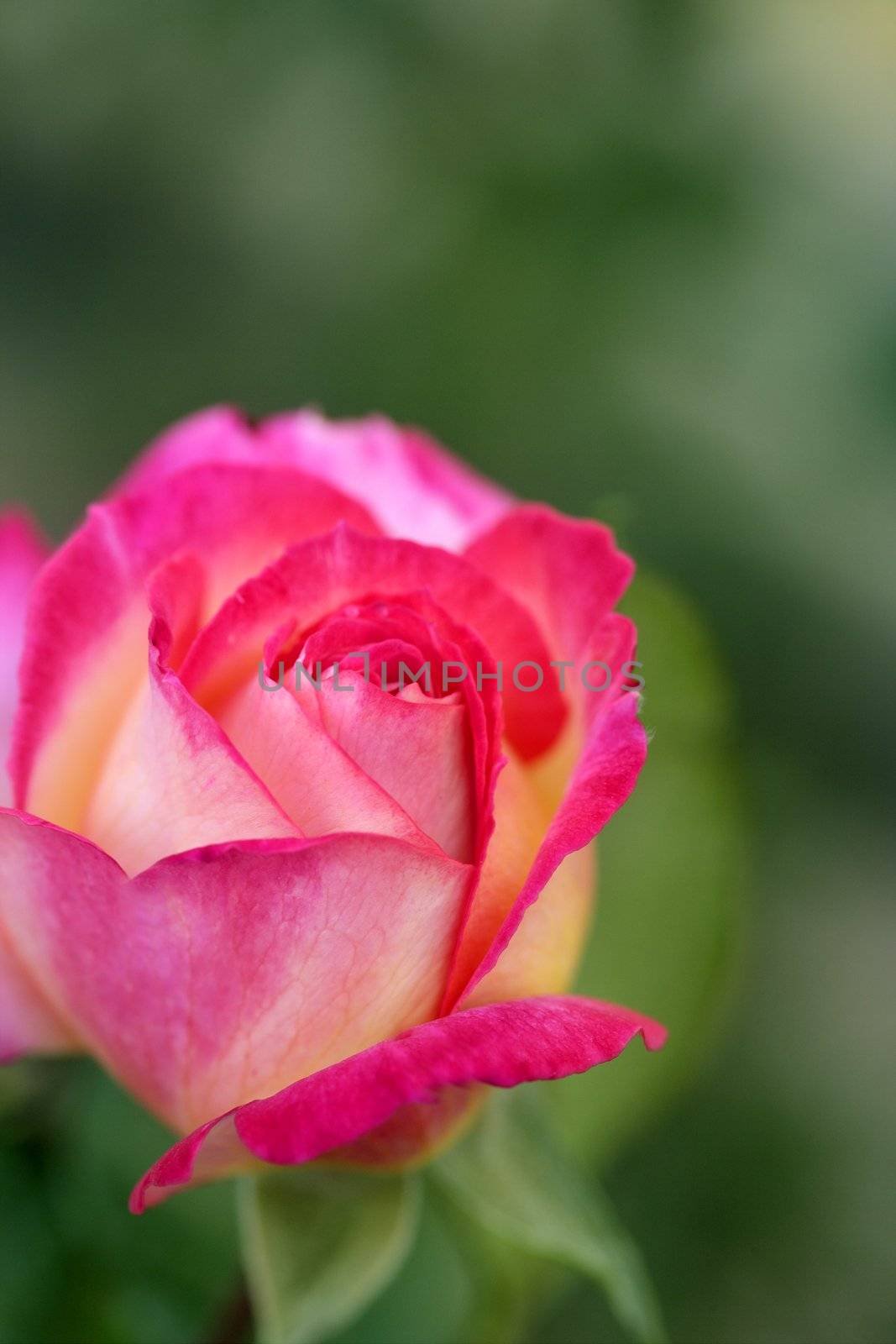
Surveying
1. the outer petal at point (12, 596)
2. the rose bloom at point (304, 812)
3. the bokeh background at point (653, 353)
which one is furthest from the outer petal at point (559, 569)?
the bokeh background at point (653, 353)

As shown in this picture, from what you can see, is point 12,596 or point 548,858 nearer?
point 548,858

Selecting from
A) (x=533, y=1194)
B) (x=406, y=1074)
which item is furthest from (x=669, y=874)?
(x=406, y=1074)

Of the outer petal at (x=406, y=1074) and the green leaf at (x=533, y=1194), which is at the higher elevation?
the outer petal at (x=406, y=1074)

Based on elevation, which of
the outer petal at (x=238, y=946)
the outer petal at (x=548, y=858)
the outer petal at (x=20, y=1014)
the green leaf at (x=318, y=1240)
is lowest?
the green leaf at (x=318, y=1240)

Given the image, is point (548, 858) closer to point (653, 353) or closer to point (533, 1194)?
point (533, 1194)

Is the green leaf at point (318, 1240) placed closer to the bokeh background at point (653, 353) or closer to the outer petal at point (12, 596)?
the outer petal at point (12, 596)

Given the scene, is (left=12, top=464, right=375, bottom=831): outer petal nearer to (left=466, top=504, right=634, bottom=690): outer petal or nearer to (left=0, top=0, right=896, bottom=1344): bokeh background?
(left=466, top=504, right=634, bottom=690): outer petal
